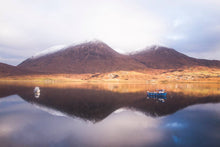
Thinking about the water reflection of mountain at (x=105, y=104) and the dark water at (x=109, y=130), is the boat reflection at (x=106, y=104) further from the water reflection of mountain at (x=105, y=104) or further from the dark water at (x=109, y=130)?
the dark water at (x=109, y=130)

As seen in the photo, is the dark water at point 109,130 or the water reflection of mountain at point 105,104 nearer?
the dark water at point 109,130

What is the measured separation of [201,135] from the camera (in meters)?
14.0

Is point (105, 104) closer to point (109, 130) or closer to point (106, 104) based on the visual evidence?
point (106, 104)

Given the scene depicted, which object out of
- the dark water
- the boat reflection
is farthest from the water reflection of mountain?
the dark water

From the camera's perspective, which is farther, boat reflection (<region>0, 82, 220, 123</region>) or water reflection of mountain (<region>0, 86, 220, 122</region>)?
water reflection of mountain (<region>0, 86, 220, 122</region>)

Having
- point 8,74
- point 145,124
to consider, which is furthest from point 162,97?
point 8,74

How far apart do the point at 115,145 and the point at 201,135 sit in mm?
8071

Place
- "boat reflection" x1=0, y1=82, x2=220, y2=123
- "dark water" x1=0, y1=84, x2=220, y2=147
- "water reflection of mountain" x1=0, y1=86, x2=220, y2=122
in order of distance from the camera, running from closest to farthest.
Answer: "dark water" x1=0, y1=84, x2=220, y2=147 → "boat reflection" x1=0, y1=82, x2=220, y2=123 → "water reflection of mountain" x1=0, y1=86, x2=220, y2=122

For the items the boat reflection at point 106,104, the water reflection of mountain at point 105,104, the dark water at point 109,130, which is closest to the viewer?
the dark water at point 109,130

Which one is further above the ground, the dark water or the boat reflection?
the boat reflection

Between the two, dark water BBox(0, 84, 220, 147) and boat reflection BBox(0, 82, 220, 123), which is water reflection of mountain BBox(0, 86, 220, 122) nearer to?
boat reflection BBox(0, 82, 220, 123)

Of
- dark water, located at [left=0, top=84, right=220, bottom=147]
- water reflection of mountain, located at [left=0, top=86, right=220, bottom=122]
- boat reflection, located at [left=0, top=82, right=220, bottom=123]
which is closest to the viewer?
dark water, located at [left=0, top=84, right=220, bottom=147]

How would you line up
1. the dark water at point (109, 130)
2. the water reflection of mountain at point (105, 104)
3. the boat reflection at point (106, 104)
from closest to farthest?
the dark water at point (109, 130), the boat reflection at point (106, 104), the water reflection of mountain at point (105, 104)

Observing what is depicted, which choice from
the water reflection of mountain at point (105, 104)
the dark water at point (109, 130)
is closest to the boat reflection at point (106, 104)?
the water reflection of mountain at point (105, 104)
